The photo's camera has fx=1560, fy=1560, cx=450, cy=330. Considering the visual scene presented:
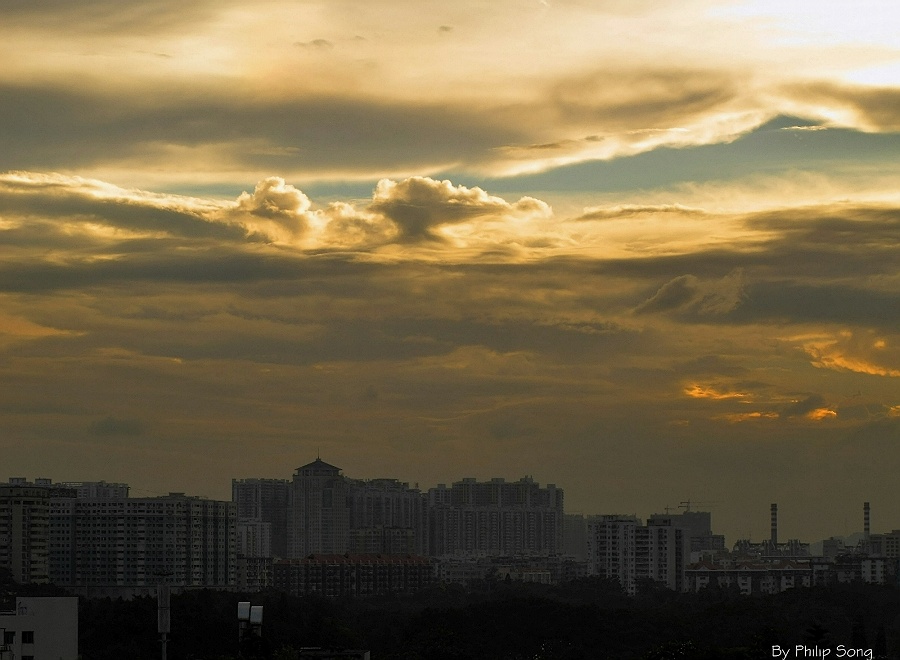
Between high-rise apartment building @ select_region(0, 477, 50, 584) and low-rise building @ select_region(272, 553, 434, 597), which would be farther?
low-rise building @ select_region(272, 553, 434, 597)

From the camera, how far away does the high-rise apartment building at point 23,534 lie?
13638 centimetres

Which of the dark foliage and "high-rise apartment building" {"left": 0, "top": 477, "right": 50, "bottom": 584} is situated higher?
"high-rise apartment building" {"left": 0, "top": 477, "right": 50, "bottom": 584}

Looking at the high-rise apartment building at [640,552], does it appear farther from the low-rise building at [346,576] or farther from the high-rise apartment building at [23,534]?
the high-rise apartment building at [23,534]

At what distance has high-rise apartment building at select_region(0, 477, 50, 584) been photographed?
13638 cm

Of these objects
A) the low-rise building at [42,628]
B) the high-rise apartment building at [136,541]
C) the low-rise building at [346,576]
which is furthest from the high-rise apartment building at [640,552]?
the low-rise building at [42,628]

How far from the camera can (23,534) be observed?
454 feet

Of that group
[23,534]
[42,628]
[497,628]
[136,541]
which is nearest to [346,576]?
[136,541]

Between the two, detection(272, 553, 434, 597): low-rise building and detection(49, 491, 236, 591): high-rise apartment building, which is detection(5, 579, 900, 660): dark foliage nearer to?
detection(49, 491, 236, 591): high-rise apartment building

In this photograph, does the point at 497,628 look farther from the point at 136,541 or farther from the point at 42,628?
the point at 136,541

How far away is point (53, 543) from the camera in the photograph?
14988 centimetres

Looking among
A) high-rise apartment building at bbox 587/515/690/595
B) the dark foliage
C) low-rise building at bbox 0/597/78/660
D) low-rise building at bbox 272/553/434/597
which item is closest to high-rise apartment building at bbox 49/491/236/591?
low-rise building at bbox 272/553/434/597

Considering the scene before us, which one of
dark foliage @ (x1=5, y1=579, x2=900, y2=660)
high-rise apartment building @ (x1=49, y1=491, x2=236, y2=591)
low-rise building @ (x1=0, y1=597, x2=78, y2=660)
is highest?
high-rise apartment building @ (x1=49, y1=491, x2=236, y2=591)

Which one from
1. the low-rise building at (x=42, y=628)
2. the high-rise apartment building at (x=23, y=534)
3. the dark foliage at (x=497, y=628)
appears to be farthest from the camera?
the high-rise apartment building at (x=23, y=534)

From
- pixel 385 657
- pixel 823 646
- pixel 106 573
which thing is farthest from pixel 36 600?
pixel 106 573
